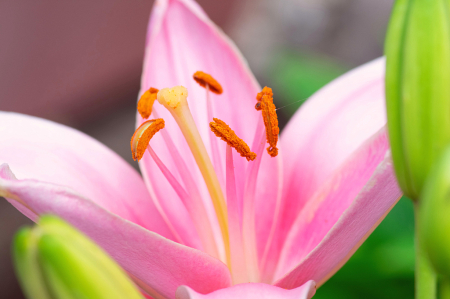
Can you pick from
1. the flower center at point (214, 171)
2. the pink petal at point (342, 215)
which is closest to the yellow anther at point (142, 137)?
the flower center at point (214, 171)

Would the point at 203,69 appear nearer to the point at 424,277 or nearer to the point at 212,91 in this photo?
the point at 212,91

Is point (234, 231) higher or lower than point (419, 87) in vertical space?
lower

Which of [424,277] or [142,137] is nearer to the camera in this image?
[424,277]

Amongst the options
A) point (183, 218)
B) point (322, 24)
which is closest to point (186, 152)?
point (183, 218)

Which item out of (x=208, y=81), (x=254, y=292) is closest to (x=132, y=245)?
(x=254, y=292)

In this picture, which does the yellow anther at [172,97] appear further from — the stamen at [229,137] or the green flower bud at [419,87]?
the green flower bud at [419,87]

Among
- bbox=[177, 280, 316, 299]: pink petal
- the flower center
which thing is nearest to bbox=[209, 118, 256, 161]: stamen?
the flower center

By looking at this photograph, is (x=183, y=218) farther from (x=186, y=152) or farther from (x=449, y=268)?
(x=449, y=268)
